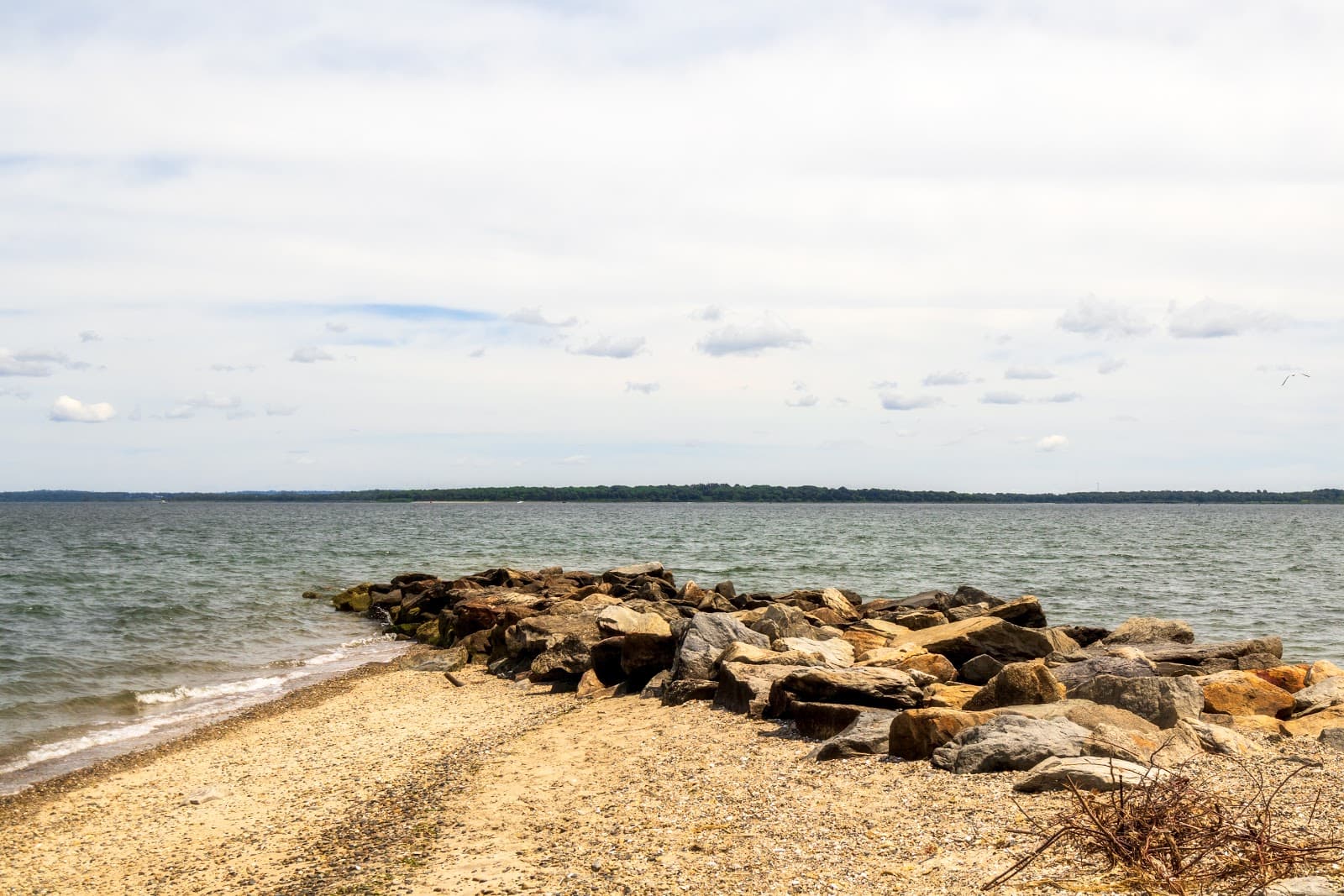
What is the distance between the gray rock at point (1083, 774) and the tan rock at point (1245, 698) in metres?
4.48

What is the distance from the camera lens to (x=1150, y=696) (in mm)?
9234

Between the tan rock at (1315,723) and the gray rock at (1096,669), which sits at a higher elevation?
the gray rock at (1096,669)

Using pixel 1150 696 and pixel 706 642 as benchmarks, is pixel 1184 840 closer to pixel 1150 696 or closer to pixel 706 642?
pixel 1150 696

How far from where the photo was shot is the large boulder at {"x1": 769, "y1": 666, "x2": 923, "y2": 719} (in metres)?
9.95

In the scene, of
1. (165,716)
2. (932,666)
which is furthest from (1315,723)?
(165,716)

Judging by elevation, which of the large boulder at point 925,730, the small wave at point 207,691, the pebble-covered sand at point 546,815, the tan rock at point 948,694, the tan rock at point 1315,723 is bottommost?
the small wave at point 207,691

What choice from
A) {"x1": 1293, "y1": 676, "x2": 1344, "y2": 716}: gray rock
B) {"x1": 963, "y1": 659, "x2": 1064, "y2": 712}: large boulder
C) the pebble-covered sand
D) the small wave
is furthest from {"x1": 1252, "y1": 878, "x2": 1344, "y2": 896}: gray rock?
the small wave

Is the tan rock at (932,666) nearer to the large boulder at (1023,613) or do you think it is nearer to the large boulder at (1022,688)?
the large boulder at (1022,688)

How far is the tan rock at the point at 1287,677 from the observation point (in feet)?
41.3

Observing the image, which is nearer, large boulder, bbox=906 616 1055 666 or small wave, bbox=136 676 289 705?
large boulder, bbox=906 616 1055 666

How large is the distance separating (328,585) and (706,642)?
83.1ft

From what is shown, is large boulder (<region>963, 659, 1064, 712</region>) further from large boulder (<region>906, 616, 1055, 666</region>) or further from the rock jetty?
large boulder (<region>906, 616, 1055, 666</region>)

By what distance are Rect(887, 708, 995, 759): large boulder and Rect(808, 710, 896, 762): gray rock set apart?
16 centimetres

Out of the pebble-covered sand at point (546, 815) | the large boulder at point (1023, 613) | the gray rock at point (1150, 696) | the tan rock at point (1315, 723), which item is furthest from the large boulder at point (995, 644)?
the pebble-covered sand at point (546, 815)
